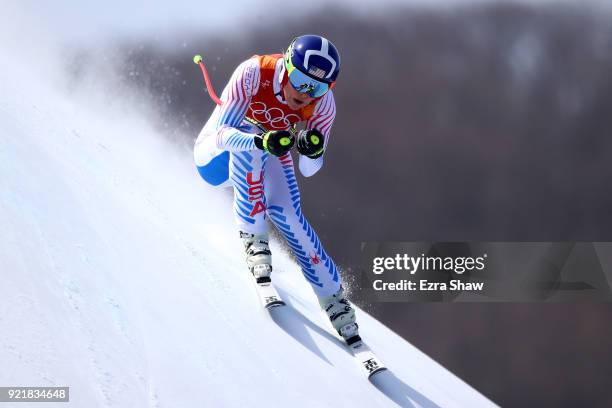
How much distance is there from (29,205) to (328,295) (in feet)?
9.86

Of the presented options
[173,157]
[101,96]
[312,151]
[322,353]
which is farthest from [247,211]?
[101,96]

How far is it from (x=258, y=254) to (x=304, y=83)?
181 cm

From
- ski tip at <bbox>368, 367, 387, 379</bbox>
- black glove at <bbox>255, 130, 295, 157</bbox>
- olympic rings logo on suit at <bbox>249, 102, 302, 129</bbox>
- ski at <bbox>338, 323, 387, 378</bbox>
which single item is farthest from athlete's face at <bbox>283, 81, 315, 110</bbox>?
ski tip at <bbox>368, 367, 387, 379</bbox>

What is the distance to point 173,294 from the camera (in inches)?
306

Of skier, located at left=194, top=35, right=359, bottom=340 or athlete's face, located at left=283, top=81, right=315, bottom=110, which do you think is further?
athlete's face, located at left=283, top=81, right=315, bottom=110

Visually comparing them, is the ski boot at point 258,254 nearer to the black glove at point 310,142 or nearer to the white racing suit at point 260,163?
the white racing suit at point 260,163

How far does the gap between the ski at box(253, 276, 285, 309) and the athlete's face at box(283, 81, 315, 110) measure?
5.95ft

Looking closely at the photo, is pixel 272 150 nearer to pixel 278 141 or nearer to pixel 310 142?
pixel 278 141

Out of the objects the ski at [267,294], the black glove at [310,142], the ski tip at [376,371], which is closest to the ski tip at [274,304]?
the ski at [267,294]

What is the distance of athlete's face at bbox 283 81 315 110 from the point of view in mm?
7680

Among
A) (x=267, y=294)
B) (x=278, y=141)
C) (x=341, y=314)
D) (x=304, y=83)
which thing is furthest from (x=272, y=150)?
(x=341, y=314)

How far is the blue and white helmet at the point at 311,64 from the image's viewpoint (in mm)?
7430

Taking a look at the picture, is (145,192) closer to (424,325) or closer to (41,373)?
(41,373)

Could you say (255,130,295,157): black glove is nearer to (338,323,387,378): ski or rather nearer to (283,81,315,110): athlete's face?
(283,81,315,110): athlete's face
